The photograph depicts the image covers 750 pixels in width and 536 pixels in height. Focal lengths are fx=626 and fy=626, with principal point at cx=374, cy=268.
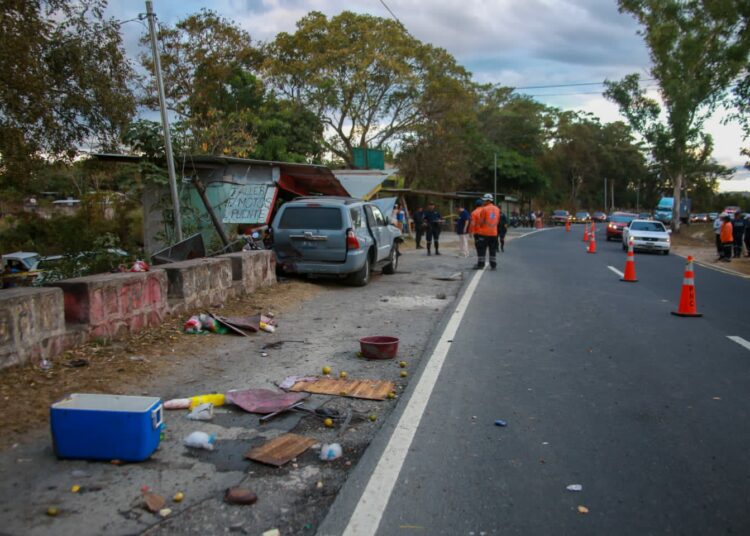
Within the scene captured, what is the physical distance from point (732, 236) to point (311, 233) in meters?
16.9

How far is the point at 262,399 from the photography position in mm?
5312

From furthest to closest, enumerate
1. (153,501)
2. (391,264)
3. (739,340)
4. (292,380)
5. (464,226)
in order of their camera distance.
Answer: (464,226)
(391,264)
(739,340)
(292,380)
(153,501)

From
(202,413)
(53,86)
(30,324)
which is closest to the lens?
(202,413)

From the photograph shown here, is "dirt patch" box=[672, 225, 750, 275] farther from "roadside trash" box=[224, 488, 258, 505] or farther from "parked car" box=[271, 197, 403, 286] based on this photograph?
"roadside trash" box=[224, 488, 258, 505]

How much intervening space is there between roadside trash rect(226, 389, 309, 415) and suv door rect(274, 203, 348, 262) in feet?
22.6

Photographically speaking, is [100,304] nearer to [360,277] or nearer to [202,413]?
[202,413]

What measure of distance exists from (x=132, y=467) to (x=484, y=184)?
193 feet

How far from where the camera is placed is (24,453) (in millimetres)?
4125

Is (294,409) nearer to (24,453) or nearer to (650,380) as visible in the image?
(24,453)

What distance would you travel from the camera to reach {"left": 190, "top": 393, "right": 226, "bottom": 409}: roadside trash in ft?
16.9

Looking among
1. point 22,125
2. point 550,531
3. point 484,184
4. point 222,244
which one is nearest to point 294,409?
point 550,531

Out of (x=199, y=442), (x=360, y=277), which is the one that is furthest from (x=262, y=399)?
(x=360, y=277)

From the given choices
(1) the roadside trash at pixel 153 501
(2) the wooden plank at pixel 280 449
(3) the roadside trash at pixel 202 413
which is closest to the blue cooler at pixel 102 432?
(1) the roadside trash at pixel 153 501

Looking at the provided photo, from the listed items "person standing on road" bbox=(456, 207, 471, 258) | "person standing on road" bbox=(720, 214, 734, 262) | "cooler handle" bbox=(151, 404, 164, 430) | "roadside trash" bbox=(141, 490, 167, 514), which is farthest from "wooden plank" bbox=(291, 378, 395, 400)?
"person standing on road" bbox=(720, 214, 734, 262)
